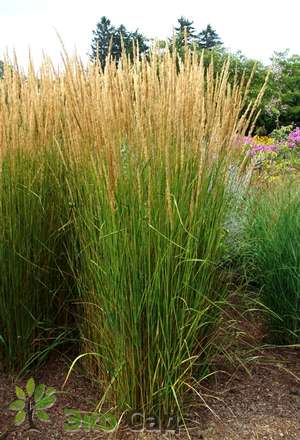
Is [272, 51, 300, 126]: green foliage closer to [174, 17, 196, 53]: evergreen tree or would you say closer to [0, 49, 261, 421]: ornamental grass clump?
[174, 17, 196, 53]: evergreen tree

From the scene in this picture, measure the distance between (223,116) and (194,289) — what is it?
771mm

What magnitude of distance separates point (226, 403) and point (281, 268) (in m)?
0.83

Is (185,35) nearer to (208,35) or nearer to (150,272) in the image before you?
(150,272)

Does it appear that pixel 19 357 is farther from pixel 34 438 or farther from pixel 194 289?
pixel 194 289

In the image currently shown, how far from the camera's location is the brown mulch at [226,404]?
2.42 metres

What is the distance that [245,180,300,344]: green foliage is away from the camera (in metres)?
3.15

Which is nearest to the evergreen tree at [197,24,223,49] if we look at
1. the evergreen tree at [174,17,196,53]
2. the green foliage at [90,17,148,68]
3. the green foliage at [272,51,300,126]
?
the green foliage at [272,51,300,126]

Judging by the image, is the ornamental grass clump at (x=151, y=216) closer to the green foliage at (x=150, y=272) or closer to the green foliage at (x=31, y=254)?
the green foliage at (x=150, y=272)

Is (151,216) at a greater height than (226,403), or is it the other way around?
(151,216)

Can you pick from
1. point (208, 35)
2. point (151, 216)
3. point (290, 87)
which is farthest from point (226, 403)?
point (208, 35)

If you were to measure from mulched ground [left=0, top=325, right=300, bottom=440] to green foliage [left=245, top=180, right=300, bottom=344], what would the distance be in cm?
20

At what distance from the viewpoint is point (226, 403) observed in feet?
8.75

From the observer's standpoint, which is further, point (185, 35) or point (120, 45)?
point (120, 45)

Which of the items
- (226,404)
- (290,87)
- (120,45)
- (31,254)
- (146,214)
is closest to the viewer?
(146,214)
